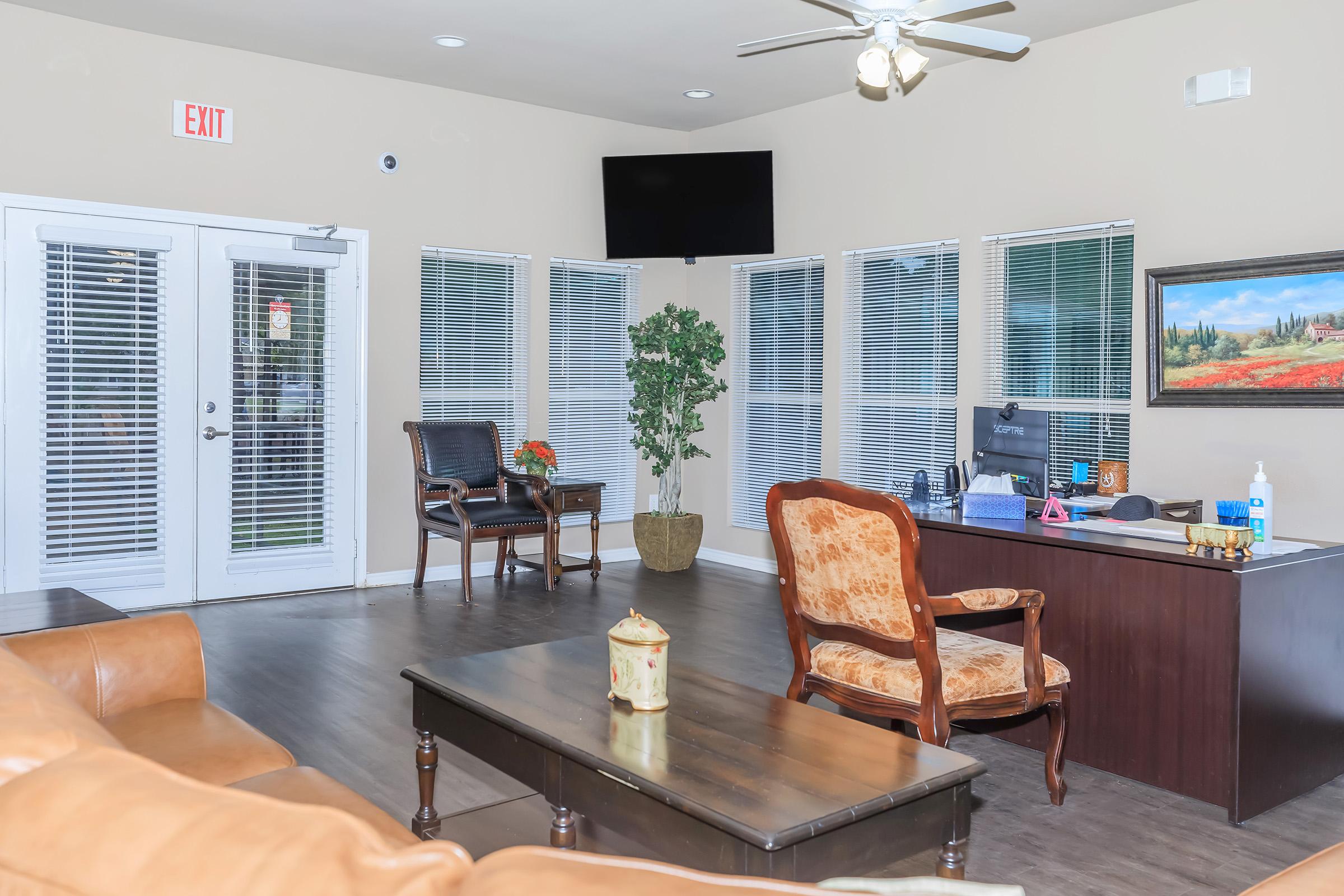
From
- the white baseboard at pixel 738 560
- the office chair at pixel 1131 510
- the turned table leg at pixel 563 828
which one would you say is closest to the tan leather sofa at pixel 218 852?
the turned table leg at pixel 563 828

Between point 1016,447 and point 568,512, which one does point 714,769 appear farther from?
point 568,512

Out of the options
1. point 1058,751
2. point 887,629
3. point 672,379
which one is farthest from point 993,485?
point 672,379

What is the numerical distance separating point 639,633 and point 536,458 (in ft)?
13.9

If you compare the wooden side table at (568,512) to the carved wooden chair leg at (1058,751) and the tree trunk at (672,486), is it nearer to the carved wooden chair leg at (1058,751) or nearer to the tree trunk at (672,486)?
the tree trunk at (672,486)

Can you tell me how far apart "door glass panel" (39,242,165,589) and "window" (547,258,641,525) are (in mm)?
2579

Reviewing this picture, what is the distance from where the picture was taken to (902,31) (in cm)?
415

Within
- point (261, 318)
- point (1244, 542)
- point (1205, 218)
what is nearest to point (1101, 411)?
point (1205, 218)

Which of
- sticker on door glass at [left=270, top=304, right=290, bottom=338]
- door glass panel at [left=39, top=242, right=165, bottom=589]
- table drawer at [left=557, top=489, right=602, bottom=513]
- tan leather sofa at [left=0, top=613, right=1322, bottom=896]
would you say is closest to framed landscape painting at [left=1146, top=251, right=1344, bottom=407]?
table drawer at [left=557, top=489, right=602, bottom=513]

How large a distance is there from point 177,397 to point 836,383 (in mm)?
3990

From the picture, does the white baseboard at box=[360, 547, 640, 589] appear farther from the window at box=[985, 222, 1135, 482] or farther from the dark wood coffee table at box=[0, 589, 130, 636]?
the window at box=[985, 222, 1135, 482]

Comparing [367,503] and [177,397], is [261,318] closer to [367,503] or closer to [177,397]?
[177,397]

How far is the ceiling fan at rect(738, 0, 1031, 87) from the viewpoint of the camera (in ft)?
12.4

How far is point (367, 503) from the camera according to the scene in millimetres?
6414

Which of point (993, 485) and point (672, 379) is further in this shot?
point (672, 379)
